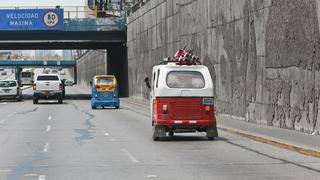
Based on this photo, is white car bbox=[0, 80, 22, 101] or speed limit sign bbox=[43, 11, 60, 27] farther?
speed limit sign bbox=[43, 11, 60, 27]

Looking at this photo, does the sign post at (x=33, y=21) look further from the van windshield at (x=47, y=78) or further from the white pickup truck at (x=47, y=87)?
the white pickup truck at (x=47, y=87)

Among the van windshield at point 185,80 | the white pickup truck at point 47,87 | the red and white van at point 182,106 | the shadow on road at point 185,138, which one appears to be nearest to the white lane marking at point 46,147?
the red and white van at point 182,106

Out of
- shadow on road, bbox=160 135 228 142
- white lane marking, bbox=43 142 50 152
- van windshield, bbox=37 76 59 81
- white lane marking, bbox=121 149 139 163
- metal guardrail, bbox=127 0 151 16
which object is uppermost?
metal guardrail, bbox=127 0 151 16

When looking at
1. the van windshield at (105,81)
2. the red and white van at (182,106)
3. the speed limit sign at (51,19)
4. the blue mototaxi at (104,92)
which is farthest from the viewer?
the speed limit sign at (51,19)

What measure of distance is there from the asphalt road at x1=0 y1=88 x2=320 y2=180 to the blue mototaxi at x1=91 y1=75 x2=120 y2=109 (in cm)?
1712

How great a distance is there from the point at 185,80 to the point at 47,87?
Result: 3037 centimetres

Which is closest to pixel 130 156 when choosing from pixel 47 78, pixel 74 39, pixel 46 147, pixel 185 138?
pixel 46 147

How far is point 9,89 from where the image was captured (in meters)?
55.6

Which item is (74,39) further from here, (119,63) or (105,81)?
(105,81)

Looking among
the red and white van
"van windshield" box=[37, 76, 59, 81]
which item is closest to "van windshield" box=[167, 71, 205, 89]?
the red and white van

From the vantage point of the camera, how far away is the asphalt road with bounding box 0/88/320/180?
11953mm

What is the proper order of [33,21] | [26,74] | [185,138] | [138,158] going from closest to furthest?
[138,158], [185,138], [33,21], [26,74]

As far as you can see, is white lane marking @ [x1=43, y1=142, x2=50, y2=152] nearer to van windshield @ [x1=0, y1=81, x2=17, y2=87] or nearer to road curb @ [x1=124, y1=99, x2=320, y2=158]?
road curb @ [x1=124, y1=99, x2=320, y2=158]

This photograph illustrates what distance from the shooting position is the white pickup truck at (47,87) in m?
48.2
